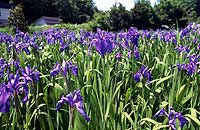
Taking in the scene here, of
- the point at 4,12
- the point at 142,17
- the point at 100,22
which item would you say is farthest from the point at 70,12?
the point at 100,22

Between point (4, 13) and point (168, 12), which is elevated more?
point (4, 13)

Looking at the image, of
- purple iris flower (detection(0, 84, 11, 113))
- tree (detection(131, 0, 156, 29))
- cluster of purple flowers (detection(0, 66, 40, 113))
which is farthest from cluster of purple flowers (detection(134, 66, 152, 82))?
tree (detection(131, 0, 156, 29))

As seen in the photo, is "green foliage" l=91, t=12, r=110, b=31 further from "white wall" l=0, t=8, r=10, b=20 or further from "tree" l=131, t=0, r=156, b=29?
"white wall" l=0, t=8, r=10, b=20

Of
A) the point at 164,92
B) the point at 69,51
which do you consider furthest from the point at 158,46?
the point at 164,92

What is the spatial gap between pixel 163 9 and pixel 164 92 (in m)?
38.6

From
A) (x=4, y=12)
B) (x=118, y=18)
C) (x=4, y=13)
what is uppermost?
(x=4, y=12)

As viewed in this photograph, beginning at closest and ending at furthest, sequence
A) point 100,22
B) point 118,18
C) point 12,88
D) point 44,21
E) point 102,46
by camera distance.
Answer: point 12,88 < point 102,46 < point 100,22 < point 118,18 < point 44,21

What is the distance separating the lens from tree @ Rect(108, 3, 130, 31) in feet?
116

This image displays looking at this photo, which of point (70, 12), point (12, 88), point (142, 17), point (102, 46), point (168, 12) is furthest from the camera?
point (70, 12)

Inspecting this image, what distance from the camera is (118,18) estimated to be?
35812mm

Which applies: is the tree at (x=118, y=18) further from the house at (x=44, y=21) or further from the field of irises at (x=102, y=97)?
the field of irises at (x=102, y=97)

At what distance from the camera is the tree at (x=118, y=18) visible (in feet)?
116

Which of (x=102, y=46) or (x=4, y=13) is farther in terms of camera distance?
(x=4, y=13)

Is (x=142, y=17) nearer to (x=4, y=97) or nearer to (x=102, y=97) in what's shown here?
(x=102, y=97)
